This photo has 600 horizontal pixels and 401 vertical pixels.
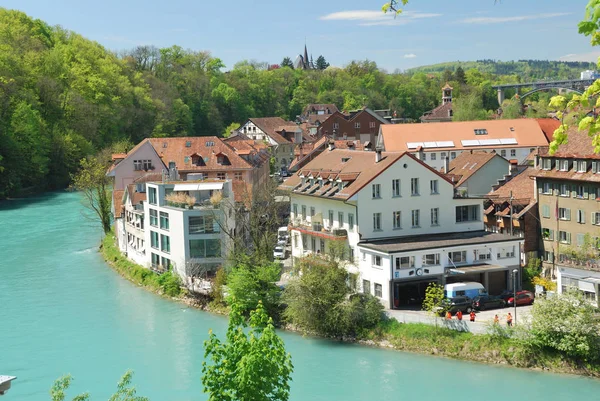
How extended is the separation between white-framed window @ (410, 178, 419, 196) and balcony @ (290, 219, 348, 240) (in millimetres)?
2766

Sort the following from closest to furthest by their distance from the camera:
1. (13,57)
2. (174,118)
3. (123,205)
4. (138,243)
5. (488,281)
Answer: (488,281) < (138,243) < (123,205) < (13,57) < (174,118)

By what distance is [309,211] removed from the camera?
32656 millimetres

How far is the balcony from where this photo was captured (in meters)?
29.7

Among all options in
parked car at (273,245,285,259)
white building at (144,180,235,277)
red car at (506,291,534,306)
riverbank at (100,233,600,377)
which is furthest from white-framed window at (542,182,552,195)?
white building at (144,180,235,277)

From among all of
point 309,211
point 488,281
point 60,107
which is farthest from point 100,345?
point 60,107

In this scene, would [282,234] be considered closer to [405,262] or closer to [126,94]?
[405,262]

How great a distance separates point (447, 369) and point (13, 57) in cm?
6642

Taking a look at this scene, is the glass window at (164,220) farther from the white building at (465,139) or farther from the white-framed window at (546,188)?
the white building at (465,139)

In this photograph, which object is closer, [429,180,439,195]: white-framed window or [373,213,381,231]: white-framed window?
[373,213,381,231]: white-framed window

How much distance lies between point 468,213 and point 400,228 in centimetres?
299

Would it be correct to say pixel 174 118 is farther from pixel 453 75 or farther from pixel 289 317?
pixel 289 317

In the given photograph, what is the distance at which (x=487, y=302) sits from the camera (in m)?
26.3

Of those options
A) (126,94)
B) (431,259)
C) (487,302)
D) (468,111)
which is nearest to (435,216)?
(431,259)

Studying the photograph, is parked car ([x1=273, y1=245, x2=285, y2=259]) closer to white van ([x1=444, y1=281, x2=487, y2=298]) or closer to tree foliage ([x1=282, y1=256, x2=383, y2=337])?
tree foliage ([x1=282, y1=256, x2=383, y2=337])
